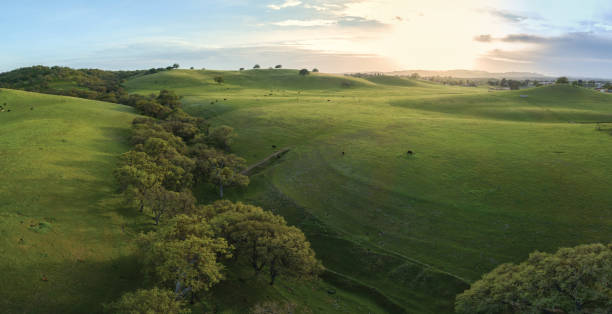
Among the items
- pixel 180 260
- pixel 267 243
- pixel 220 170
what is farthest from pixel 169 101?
pixel 180 260

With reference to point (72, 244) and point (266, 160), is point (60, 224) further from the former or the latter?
point (266, 160)

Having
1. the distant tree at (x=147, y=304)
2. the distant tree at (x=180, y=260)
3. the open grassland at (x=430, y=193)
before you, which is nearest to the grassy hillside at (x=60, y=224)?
the distant tree at (x=180, y=260)

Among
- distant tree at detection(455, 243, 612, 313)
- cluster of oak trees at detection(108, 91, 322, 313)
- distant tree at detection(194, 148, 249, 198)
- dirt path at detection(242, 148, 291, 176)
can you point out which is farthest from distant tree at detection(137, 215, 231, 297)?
dirt path at detection(242, 148, 291, 176)

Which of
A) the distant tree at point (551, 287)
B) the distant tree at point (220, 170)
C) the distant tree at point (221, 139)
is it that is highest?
the distant tree at point (221, 139)

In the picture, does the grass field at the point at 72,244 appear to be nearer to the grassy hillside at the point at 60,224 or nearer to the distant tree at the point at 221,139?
the grassy hillside at the point at 60,224

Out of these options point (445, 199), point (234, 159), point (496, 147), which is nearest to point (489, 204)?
point (445, 199)
